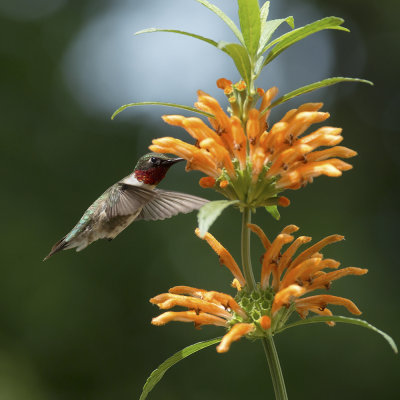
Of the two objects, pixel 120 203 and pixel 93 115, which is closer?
pixel 120 203

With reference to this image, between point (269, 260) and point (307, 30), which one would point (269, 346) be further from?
point (307, 30)

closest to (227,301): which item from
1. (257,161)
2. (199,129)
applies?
(257,161)

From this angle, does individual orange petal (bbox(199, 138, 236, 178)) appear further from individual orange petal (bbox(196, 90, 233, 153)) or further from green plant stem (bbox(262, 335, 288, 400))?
green plant stem (bbox(262, 335, 288, 400))

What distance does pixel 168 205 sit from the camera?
272cm

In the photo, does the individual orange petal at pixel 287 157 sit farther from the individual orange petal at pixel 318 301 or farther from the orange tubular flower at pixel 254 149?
the individual orange petal at pixel 318 301

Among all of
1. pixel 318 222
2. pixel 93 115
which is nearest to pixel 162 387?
pixel 318 222

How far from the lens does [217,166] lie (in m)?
1.86

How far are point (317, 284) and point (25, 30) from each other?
891 centimetres

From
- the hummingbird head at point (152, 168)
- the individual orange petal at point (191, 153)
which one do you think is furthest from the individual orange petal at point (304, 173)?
the hummingbird head at point (152, 168)

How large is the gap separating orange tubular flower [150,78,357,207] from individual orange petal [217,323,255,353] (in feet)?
1.33

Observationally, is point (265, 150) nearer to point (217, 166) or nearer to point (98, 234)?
point (217, 166)

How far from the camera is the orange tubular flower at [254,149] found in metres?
1.79

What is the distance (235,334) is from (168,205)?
3.63 ft

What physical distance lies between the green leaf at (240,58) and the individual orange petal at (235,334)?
81 cm
